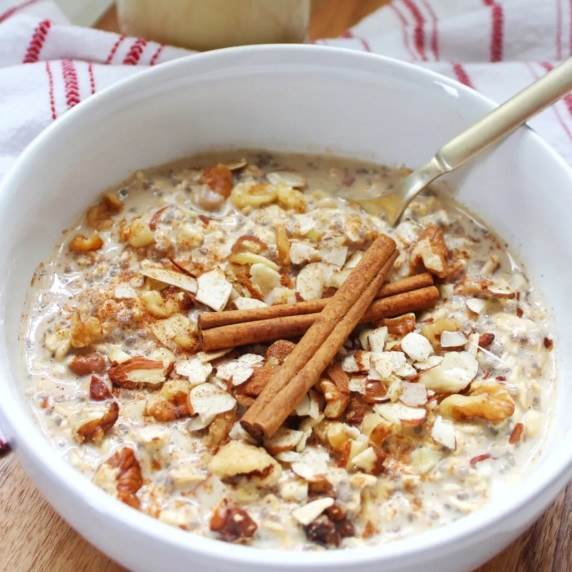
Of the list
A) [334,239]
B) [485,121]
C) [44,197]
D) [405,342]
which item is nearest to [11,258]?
[44,197]

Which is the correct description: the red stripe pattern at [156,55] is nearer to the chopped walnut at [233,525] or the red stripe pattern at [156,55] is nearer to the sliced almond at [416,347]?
the sliced almond at [416,347]

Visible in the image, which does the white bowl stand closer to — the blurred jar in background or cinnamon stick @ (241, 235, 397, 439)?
the blurred jar in background

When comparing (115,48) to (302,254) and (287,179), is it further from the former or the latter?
(302,254)

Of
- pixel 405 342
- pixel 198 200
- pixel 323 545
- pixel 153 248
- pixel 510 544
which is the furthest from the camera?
pixel 198 200

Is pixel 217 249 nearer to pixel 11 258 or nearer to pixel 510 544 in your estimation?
pixel 11 258

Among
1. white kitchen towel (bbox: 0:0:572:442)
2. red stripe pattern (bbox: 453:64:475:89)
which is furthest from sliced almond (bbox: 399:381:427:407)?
red stripe pattern (bbox: 453:64:475:89)

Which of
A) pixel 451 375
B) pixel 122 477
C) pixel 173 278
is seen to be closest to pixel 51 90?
pixel 173 278

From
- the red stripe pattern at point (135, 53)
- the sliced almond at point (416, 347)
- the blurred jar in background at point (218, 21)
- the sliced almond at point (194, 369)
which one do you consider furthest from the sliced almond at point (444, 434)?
the red stripe pattern at point (135, 53)
